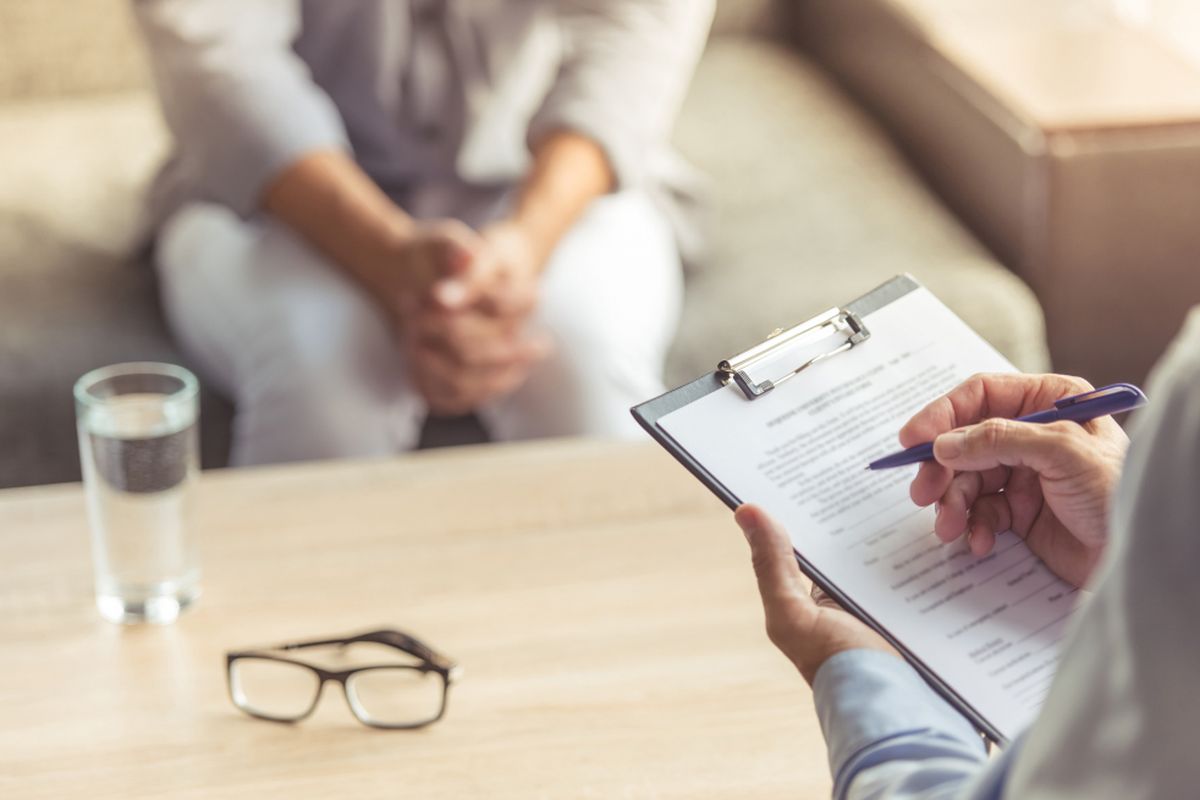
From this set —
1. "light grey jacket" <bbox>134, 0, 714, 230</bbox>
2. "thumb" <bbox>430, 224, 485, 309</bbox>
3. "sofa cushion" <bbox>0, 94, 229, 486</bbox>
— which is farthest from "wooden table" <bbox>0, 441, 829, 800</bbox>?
"light grey jacket" <bbox>134, 0, 714, 230</bbox>

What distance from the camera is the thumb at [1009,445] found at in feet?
2.28

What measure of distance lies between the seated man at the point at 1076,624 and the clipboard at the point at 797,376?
11 millimetres

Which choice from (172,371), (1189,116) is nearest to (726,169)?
(1189,116)

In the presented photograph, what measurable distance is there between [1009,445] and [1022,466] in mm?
69

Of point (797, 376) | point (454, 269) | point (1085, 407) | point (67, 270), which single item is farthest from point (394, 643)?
point (67, 270)

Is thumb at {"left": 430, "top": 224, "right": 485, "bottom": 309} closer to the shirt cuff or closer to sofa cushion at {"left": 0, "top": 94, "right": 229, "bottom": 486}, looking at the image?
sofa cushion at {"left": 0, "top": 94, "right": 229, "bottom": 486}

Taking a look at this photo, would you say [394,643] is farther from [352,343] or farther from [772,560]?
[352,343]

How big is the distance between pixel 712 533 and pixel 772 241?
2.49ft

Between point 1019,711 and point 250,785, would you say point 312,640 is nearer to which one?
point 250,785

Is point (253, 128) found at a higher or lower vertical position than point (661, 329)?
higher

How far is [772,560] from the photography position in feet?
2.25

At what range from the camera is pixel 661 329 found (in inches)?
62.6

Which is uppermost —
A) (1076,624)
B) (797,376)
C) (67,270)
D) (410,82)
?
(1076,624)

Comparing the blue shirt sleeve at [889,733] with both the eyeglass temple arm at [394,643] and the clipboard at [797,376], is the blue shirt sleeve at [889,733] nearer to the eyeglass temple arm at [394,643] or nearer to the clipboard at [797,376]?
the clipboard at [797,376]
